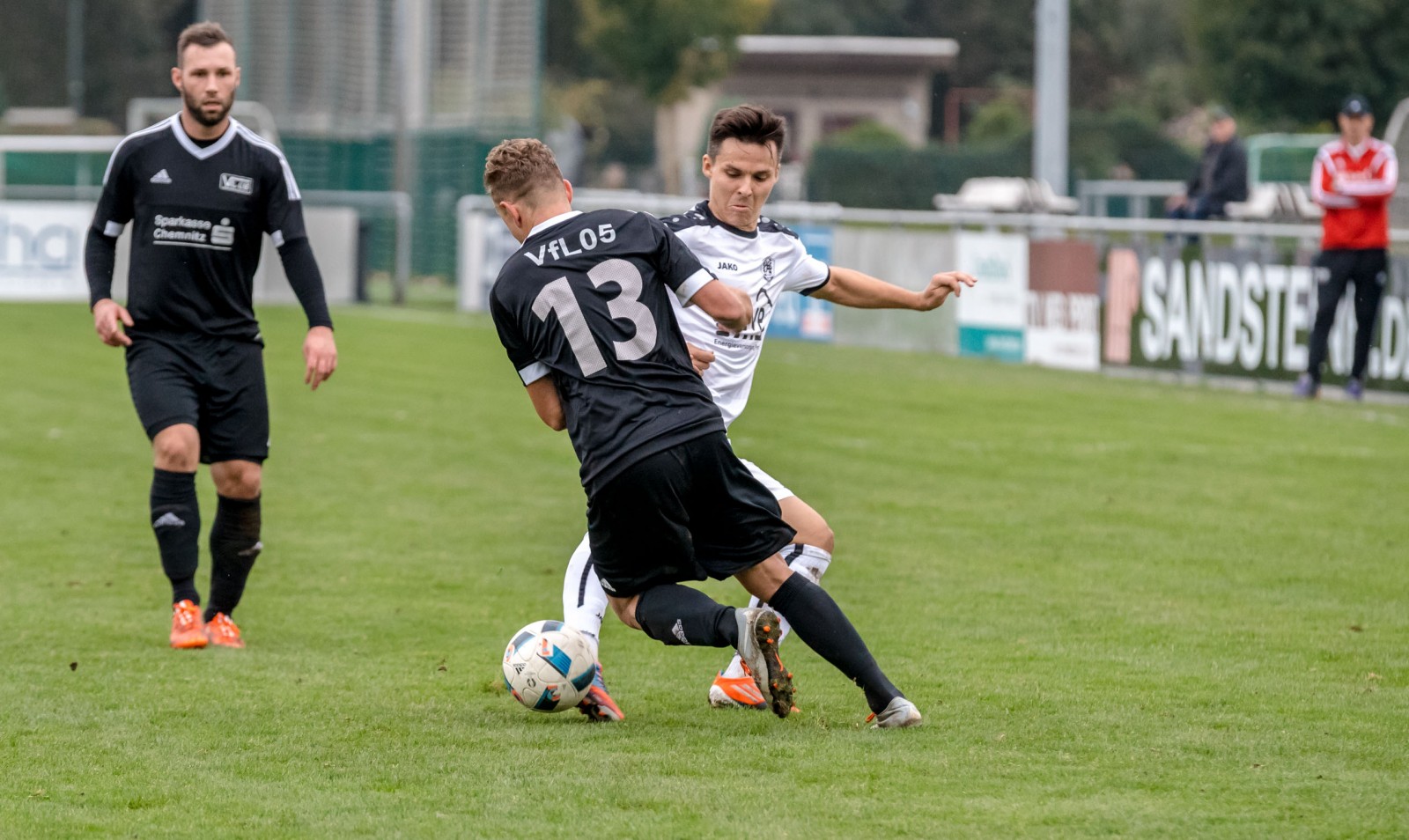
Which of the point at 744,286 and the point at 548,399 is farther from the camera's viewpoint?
the point at 744,286

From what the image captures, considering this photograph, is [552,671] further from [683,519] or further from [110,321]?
[110,321]

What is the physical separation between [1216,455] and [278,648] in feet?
23.8

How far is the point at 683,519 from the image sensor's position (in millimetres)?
5199

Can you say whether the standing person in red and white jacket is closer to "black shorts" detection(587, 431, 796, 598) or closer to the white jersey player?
the white jersey player

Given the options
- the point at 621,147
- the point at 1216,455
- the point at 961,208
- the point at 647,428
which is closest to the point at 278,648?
the point at 647,428

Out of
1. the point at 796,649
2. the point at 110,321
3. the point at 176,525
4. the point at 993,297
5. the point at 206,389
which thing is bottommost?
the point at 796,649

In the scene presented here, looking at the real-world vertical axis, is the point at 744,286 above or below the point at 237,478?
above

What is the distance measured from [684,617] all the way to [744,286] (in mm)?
1045

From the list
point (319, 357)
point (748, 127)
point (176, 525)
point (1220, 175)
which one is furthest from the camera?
point (1220, 175)

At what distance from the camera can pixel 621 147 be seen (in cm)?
6838

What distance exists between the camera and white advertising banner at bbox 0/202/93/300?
2503cm

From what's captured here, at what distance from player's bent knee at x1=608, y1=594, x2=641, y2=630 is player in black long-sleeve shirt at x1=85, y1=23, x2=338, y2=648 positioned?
1.81 m

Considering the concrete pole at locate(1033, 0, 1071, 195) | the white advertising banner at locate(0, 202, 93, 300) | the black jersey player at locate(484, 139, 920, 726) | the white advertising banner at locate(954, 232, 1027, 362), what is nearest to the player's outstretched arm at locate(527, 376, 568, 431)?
the black jersey player at locate(484, 139, 920, 726)

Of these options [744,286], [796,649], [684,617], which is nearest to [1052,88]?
[796,649]
